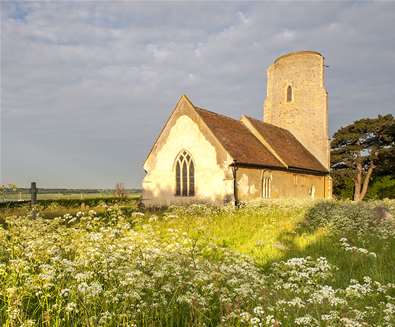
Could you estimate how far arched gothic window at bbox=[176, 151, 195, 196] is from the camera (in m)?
23.4

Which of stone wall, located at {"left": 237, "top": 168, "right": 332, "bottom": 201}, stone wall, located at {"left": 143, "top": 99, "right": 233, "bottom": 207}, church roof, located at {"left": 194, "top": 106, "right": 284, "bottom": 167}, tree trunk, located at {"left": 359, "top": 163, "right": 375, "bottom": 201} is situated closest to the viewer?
stone wall, located at {"left": 143, "top": 99, "right": 233, "bottom": 207}

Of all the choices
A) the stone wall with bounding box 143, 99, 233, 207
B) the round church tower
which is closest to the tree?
the round church tower

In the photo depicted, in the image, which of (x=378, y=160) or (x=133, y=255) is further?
(x=378, y=160)

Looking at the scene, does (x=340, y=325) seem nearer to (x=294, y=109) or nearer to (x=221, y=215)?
(x=221, y=215)

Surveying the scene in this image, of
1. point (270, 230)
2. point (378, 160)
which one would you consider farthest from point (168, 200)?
point (378, 160)

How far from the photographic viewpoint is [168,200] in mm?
23938

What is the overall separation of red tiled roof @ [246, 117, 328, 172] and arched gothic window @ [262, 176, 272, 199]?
2551 mm

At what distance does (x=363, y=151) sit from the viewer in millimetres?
37906

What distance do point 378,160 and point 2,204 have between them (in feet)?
112

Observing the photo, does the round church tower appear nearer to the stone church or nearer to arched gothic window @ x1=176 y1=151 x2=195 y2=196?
the stone church

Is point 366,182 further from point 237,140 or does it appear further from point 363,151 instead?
point 237,140

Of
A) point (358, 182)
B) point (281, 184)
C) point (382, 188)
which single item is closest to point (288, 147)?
point (281, 184)

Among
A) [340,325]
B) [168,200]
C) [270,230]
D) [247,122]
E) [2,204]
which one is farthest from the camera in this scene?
[247,122]

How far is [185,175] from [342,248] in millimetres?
15463
